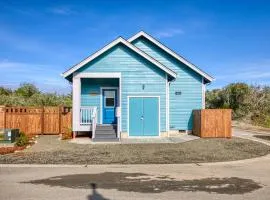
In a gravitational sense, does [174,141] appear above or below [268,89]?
below

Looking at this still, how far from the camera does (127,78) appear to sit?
2422cm

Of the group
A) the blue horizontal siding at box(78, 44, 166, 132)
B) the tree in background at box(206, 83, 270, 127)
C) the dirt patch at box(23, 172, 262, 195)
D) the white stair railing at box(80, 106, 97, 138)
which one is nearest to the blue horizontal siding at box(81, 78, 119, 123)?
the white stair railing at box(80, 106, 97, 138)

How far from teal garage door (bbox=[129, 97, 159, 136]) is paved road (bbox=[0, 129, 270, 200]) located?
1029cm

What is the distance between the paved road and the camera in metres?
9.04

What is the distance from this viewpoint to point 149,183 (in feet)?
34.5

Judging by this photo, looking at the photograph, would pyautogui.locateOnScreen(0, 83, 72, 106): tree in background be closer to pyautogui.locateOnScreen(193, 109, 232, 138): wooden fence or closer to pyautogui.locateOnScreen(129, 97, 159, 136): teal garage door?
pyautogui.locateOnScreen(129, 97, 159, 136): teal garage door

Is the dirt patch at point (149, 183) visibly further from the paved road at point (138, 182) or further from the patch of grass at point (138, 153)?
the patch of grass at point (138, 153)

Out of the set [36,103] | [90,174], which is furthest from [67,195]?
[36,103]

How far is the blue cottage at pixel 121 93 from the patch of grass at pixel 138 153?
2.97m

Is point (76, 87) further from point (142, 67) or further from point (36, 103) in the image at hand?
point (36, 103)

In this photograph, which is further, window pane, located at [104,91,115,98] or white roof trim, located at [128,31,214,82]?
white roof trim, located at [128,31,214,82]

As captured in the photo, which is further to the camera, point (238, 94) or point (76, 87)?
point (238, 94)

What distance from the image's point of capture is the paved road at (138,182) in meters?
9.04

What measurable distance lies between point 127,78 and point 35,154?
9.18m
